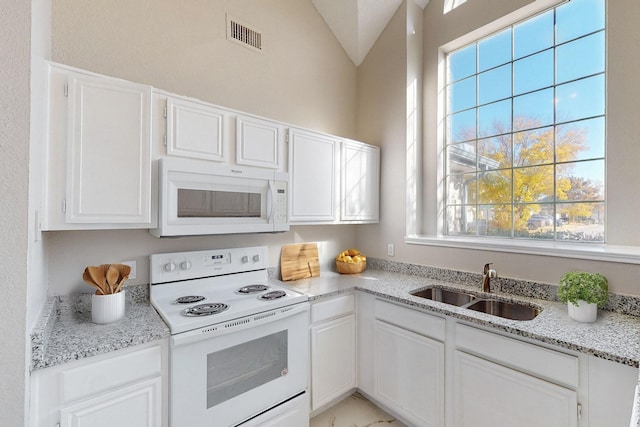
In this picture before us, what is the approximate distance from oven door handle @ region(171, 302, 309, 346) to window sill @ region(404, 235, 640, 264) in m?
1.27

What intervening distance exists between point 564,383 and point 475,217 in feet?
4.68

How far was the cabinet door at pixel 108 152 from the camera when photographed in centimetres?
139

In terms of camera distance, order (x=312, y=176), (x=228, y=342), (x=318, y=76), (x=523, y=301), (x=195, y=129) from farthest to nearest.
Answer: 1. (x=318, y=76)
2. (x=312, y=176)
3. (x=523, y=301)
4. (x=195, y=129)
5. (x=228, y=342)

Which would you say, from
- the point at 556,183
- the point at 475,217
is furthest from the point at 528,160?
the point at 475,217

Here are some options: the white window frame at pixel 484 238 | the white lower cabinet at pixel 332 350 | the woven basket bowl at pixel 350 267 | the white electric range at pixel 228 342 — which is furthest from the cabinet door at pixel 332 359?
the white window frame at pixel 484 238

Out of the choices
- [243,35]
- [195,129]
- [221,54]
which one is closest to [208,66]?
[221,54]

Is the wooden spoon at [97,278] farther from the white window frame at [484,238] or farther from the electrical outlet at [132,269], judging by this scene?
the white window frame at [484,238]

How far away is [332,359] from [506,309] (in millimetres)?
1232

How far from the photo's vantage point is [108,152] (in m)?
1.47

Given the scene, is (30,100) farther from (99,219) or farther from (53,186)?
(99,219)

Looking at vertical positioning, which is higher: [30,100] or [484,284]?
[30,100]

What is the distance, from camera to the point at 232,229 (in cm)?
187

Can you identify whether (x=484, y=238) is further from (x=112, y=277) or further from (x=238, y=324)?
(x=112, y=277)

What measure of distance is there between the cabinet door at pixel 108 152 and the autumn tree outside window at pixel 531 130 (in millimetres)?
2416
